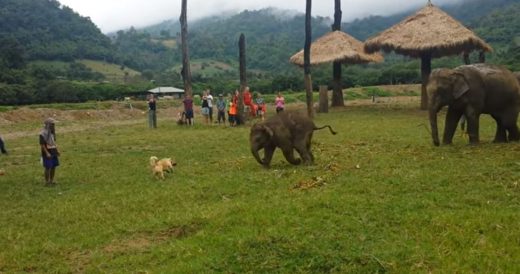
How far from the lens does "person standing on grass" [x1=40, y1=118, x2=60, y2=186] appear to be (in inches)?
468

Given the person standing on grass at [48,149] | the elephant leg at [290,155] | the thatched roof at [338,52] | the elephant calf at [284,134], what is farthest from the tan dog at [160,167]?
the thatched roof at [338,52]

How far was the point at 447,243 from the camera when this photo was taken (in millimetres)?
6363

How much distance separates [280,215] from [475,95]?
282 inches

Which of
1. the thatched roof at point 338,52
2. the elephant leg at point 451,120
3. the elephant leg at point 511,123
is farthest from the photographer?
the thatched roof at point 338,52

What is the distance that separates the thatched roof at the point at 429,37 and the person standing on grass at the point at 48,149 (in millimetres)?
Result: 20795

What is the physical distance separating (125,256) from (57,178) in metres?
6.80

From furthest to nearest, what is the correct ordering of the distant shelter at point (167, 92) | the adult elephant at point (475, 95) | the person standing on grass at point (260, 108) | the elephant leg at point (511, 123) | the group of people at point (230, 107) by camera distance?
the distant shelter at point (167, 92) < the person standing on grass at point (260, 108) < the group of people at point (230, 107) < the elephant leg at point (511, 123) < the adult elephant at point (475, 95)

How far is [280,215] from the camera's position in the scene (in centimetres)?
767

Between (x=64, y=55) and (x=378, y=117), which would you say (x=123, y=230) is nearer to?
(x=378, y=117)

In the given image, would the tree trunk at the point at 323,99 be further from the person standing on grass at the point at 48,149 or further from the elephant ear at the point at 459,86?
the person standing on grass at the point at 48,149

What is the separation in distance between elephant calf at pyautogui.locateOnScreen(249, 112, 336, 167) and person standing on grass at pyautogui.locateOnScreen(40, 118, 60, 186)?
13.6 feet

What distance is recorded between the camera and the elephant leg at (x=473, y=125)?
12.9m

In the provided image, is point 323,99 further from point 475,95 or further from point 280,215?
point 280,215

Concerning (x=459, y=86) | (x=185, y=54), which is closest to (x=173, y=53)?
(x=185, y=54)
